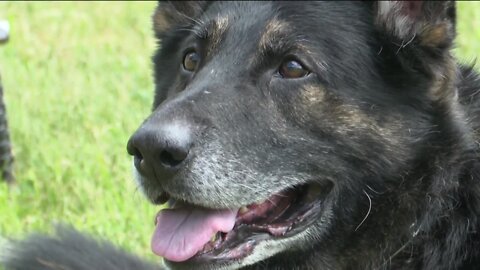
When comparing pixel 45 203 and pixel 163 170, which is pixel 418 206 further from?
pixel 45 203

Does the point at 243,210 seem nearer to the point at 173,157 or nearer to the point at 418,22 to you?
the point at 173,157

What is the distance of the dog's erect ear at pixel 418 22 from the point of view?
3395mm

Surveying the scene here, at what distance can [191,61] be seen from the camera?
375 centimetres

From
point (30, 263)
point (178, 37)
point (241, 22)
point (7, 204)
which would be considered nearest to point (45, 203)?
point (7, 204)

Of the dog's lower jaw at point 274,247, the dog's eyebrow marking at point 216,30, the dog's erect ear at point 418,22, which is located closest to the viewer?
the dog's lower jaw at point 274,247

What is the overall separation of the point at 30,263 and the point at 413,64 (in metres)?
2.14

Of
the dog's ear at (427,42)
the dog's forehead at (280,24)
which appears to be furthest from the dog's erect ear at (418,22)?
the dog's forehead at (280,24)

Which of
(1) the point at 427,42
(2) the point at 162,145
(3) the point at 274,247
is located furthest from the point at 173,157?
(1) the point at 427,42

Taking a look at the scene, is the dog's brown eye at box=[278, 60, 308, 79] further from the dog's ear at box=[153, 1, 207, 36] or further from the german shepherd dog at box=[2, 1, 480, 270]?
the dog's ear at box=[153, 1, 207, 36]

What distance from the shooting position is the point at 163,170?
10.3 feet

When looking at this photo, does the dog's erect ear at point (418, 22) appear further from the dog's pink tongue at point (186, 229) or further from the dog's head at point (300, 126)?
the dog's pink tongue at point (186, 229)

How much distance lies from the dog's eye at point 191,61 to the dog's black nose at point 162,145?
654 mm

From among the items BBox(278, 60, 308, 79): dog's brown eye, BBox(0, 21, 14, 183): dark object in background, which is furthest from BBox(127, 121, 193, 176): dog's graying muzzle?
BBox(0, 21, 14, 183): dark object in background

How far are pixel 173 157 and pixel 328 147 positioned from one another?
652 mm
